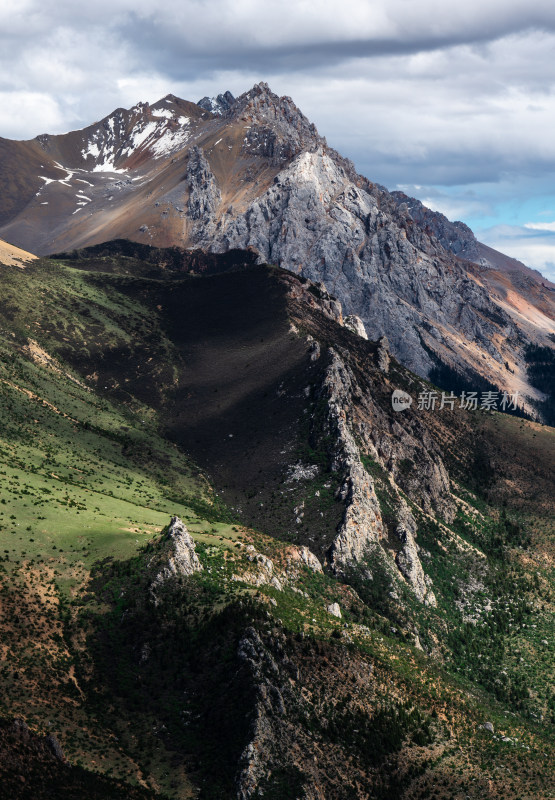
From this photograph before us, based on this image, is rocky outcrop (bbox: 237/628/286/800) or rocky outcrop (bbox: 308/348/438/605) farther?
rocky outcrop (bbox: 308/348/438/605)

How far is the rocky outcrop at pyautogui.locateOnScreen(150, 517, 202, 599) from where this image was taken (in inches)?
3852

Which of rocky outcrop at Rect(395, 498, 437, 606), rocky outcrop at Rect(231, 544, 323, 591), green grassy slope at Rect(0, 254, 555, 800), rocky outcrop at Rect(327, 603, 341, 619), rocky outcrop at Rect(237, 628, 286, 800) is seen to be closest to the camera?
rocky outcrop at Rect(237, 628, 286, 800)

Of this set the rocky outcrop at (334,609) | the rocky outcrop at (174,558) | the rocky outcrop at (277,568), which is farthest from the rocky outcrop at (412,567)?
the rocky outcrop at (174,558)

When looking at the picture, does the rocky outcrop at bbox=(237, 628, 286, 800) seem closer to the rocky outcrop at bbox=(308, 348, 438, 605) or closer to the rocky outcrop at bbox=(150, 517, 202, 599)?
the rocky outcrop at bbox=(150, 517, 202, 599)

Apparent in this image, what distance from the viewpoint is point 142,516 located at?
131625 mm

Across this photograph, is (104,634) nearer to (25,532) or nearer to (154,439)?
(25,532)

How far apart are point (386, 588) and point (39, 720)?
8553cm

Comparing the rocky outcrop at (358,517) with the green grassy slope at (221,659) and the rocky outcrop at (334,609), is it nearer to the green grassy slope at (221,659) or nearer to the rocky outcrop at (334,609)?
the green grassy slope at (221,659)

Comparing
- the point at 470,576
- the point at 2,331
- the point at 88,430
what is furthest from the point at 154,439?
the point at 470,576

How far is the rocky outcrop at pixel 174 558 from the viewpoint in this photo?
97.8 metres

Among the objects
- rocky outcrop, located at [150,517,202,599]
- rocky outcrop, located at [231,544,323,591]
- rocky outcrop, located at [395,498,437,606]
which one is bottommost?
rocky outcrop, located at [395,498,437,606]

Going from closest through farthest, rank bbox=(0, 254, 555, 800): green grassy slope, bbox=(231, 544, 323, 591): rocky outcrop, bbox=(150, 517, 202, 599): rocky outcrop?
bbox=(0, 254, 555, 800): green grassy slope
bbox=(150, 517, 202, 599): rocky outcrop
bbox=(231, 544, 323, 591): rocky outcrop

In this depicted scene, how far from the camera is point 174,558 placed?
100m

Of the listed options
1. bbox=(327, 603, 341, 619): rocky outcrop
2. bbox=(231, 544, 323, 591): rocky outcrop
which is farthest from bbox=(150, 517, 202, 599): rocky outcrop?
bbox=(327, 603, 341, 619): rocky outcrop
